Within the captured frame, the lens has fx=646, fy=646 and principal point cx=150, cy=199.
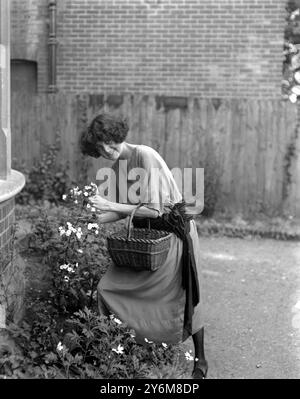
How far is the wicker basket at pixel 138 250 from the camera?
3811 millimetres

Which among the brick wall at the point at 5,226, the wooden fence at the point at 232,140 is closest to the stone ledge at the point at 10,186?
the brick wall at the point at 5,226

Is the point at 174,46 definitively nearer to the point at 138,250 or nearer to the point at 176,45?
the point at 176,45

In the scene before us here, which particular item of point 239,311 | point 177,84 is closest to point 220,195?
point 177,84

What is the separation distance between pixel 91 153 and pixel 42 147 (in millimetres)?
6694

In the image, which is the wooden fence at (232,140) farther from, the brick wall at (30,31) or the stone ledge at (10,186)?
the stone ledge at (10,186)

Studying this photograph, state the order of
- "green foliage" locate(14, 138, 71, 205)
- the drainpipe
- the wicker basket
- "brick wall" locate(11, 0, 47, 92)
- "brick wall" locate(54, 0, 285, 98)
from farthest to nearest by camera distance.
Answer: "brick wall" locate(11, 0, 47, 92) → the drainpipe → "brick wall" locate(54, 0, 285, 98) → "green foliage" locate(14, 138, 71, 205) → the wicker basket

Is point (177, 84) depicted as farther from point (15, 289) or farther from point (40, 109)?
point (15, 289)

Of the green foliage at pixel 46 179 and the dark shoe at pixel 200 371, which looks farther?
the green foliage at pixel 46 179

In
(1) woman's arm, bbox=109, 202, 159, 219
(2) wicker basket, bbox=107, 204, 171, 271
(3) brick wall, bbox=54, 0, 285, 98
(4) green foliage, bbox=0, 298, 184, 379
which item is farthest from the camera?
(3) brick wall, bbox=54, 0, 285, 98

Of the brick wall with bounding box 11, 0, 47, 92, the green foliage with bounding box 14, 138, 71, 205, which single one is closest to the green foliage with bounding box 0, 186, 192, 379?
the green foliage with bounding box 14, 138, 71, 205

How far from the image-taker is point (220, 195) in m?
10.2

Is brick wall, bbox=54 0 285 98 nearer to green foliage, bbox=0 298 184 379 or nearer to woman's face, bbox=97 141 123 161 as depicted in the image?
woman's face, bbox=97 141 123 161

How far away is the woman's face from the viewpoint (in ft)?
13.0

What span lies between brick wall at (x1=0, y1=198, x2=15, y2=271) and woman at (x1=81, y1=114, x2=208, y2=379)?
2.65ft
